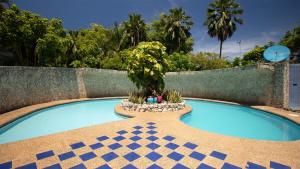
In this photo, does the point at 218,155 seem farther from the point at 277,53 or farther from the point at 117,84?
the point at 117,84

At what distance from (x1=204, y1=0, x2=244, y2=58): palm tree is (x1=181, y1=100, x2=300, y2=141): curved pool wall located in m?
14.2

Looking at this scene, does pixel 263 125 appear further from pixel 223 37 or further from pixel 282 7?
pixel 223 37

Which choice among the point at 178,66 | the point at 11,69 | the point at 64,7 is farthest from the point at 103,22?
the point at 11,69

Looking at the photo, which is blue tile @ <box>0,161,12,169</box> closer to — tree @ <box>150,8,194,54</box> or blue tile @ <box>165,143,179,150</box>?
blue tile @ <box>165,143,179,150</box>

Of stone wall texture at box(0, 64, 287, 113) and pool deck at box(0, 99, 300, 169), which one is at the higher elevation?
stone wall texture at box(0, 64, 287, 113)

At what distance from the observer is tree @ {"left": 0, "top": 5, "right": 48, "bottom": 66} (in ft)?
48.8

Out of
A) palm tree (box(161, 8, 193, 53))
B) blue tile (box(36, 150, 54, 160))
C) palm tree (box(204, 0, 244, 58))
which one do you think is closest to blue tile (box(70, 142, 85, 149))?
blue tile (box(36, 150, 54, 160))

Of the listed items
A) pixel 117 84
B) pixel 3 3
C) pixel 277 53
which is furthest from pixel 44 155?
pixel 3 3

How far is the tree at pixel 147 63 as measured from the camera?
926 centimetres

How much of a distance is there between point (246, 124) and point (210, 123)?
1606mm

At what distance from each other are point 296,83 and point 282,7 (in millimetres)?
8043

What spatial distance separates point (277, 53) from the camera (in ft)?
29.0

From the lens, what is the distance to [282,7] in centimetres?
1267

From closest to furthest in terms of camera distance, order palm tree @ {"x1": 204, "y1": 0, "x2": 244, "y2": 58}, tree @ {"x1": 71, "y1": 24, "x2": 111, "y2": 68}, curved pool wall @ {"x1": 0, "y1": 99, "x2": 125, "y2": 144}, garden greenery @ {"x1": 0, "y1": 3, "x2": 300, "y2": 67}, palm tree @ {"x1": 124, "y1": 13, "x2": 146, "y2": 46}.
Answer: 1. curved pool wall @ {"x1": 0, "y1": 99, "x2": 125, "y2": 144}
2. garden greenery @ {"x1": 0, "y1": 3, "x2": 300, "y2": 67}
3. tree @ {"x1": 71, "y1": 24, "x2": 111, "y2": 68}
4. palm tree @ {"x1": 204, "y1": 0, "x2": 244, "y2": 58}
5. palm tree @ {"x1": 124, "y1": 13, "x2": 146, "y2": 46}
